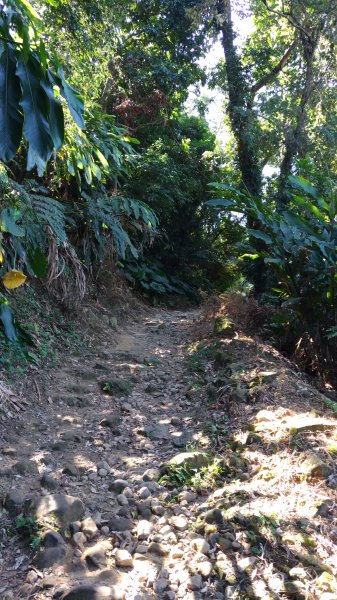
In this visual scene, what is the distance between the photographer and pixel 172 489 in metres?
3.37

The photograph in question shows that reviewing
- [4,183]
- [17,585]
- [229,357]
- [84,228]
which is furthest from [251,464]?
[84,228]

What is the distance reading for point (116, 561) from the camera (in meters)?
2.62

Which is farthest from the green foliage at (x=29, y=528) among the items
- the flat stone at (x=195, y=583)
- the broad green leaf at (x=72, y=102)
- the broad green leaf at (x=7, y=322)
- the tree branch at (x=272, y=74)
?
the tree branch at (x=272, y=74)

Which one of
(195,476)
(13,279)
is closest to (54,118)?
(13,279)

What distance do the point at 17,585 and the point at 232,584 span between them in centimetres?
98

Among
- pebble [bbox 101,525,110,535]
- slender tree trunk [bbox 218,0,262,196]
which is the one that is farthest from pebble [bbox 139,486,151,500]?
slender tree trunk [bbox 218,0,262,196]

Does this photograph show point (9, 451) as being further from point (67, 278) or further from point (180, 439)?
point (67, 278)

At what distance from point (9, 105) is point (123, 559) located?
A: 213 cm

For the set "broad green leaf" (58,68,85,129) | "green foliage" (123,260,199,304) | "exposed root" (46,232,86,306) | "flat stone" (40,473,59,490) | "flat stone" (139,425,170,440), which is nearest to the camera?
"broad green leaf" (58,68,85,129)

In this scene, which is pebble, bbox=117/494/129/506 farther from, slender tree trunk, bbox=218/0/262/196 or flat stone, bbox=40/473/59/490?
slender tree trunk, bbox=218/0/262/196

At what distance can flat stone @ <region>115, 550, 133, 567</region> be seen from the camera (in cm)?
260

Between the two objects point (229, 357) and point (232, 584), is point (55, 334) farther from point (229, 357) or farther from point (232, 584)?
point (232, 584)

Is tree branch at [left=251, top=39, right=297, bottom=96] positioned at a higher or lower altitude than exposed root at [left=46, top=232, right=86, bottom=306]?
higher

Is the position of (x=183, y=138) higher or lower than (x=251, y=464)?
higher
